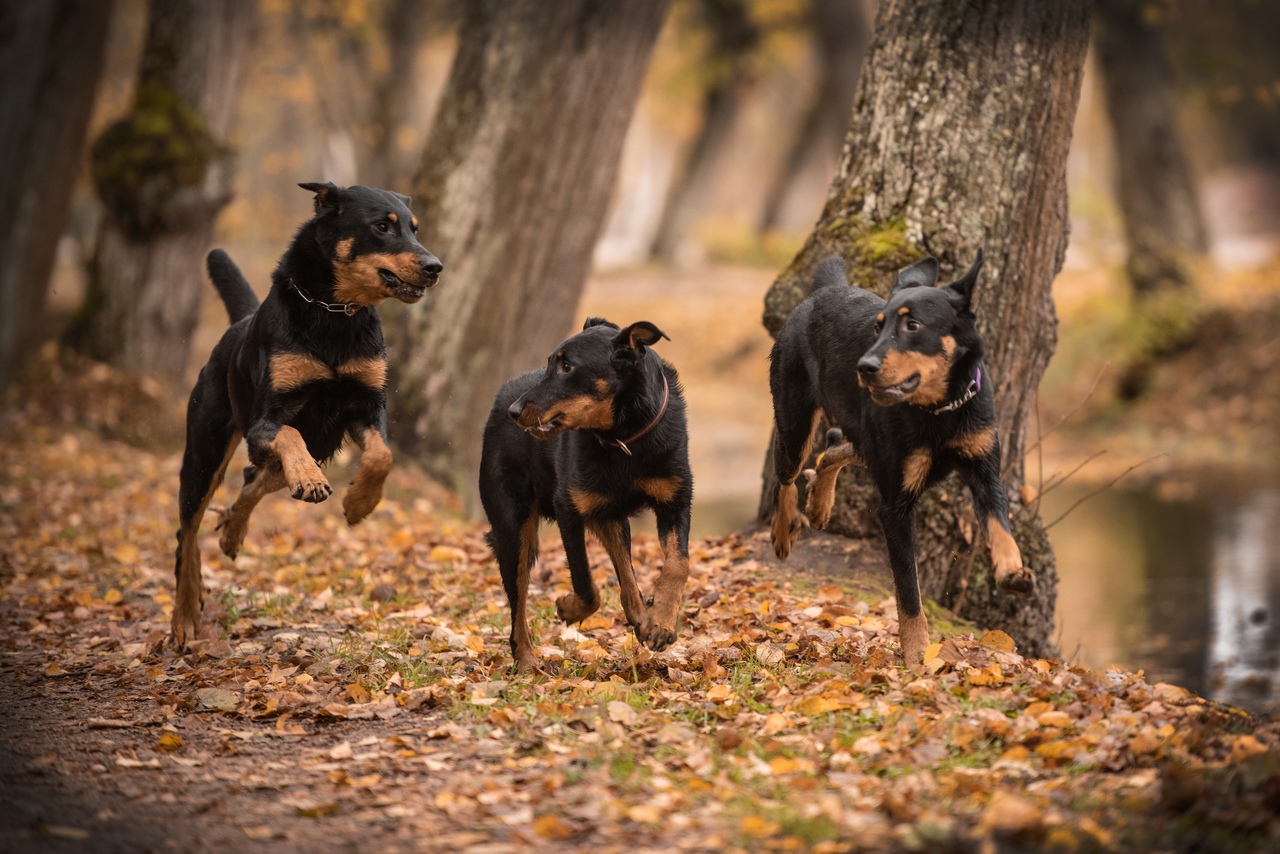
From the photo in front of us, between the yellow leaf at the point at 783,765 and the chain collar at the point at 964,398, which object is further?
the chain collar at the point at 964,398

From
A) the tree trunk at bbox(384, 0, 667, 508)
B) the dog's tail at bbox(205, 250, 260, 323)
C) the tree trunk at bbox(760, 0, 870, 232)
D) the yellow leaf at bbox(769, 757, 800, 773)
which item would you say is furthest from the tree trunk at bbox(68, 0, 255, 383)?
the tree trunk at bbox(760, 0, 870, 232)

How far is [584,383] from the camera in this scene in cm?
525

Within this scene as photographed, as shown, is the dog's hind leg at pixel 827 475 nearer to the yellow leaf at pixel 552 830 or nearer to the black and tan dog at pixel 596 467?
the black and tan dog at pixel 596 467

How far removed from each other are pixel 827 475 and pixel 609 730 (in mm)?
2306

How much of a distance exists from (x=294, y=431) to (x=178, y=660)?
1434 millimetres

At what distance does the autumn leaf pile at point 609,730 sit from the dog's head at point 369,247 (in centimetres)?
183

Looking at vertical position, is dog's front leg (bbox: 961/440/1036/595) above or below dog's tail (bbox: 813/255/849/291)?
below

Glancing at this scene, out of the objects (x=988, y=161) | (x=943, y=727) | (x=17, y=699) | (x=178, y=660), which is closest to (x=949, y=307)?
(x=943, y=727)

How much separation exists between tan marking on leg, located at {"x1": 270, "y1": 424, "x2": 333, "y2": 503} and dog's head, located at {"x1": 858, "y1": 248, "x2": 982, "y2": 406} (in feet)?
8.29

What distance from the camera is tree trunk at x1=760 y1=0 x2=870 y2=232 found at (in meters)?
25.7

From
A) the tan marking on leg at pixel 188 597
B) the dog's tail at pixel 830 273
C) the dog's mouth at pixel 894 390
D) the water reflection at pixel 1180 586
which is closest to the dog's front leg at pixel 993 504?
the dog's mouth at pixel 894 390

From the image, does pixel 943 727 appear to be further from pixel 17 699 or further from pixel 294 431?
pixel 17 699

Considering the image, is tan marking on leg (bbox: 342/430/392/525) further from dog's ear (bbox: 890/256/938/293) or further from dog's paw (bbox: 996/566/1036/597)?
dog's paw (bbox: 996/566/1036/597)

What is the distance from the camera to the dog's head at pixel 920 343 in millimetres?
4793
